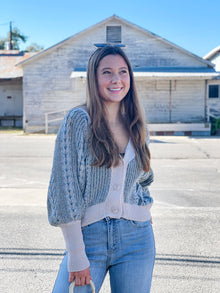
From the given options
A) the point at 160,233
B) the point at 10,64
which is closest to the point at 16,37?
the point at 10,64

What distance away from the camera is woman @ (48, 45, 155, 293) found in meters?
1.80

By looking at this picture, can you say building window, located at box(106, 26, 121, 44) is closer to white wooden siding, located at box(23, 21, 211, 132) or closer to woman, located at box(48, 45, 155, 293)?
white wooden siding, located at box(23, 21, 211, 132)

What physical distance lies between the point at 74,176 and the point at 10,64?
85.9 feet

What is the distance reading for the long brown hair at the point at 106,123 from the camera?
1.88m

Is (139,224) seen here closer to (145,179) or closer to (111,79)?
(145,179)

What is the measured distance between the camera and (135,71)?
2078cm

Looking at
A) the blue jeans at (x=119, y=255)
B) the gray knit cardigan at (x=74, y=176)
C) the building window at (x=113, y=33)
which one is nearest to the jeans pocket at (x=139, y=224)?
the blue jeans at (x=119, y=255)

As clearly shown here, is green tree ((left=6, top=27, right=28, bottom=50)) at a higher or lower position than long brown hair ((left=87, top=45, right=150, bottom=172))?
higher

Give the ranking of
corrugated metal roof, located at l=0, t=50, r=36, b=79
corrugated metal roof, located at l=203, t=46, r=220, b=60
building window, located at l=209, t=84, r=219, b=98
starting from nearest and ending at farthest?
building window, located at l=209, t=84, r=219, b=98
corrugated metal roof, located at l=0, t=50, r=36, b=79
corrugated metal roof, located at l=203, t=46, r=220, b=60

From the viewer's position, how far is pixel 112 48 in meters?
2.04

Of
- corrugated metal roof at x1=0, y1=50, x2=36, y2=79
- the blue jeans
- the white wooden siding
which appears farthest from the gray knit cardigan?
corrugated metal roof at x1=0, y1=50, x2=36, y2=79

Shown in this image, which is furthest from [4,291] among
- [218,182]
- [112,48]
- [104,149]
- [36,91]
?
[36,91]

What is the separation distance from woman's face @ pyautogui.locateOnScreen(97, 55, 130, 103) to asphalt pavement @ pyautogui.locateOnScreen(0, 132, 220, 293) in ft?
6.52

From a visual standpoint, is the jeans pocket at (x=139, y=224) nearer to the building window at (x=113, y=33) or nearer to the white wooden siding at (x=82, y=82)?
the white wooden siding at (x=82, y=82)
